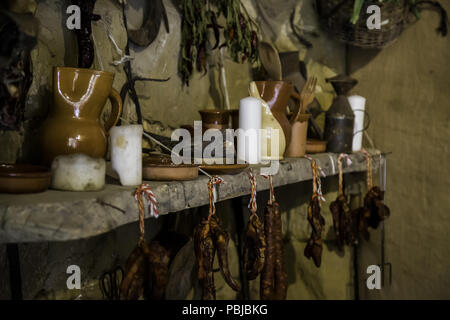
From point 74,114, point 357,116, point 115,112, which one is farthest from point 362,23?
point 74,114

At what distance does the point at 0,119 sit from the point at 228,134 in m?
0.67

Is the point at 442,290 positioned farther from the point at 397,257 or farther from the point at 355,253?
the point at 355,253

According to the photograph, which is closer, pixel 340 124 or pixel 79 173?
pixel 79 173

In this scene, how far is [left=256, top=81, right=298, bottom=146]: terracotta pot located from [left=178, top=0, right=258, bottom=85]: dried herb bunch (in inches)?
10.8

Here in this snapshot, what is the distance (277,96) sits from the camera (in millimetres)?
1530

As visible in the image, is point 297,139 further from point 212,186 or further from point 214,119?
point 212,186

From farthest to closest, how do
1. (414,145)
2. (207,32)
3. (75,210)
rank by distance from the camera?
(414,145) < (207,32) < (75,210)

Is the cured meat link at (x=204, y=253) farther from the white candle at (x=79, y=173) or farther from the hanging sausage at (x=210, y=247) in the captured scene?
the white candle at (x=79, y=173)

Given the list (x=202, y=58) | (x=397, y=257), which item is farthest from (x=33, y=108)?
(x=397, y=257)

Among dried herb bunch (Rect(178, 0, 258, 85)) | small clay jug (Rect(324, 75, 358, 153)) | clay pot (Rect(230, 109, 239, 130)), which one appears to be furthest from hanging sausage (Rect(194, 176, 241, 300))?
small clay jug (Rect(324, 75, 358, 153))

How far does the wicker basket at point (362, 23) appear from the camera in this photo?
5.96 feet

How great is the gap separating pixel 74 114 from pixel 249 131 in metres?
0.57

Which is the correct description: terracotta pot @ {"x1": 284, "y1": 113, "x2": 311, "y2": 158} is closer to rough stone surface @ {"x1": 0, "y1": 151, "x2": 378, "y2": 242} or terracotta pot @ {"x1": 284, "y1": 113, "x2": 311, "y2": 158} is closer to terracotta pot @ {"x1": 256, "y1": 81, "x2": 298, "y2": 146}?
terracotta pot @ {"x1": 256, "y1": 81, "x2": 298, "y2": 146}

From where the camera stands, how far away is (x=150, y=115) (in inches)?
61.5
